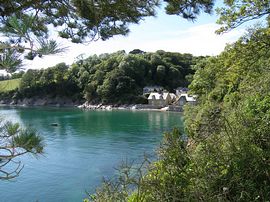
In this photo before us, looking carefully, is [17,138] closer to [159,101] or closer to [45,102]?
[159,101]

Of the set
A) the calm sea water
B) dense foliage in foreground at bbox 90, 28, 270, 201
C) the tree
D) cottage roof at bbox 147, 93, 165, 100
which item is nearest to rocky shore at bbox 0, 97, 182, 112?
cottage roof at bbox 147, 93, 165, 100

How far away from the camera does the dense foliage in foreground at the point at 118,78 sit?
2591 inches

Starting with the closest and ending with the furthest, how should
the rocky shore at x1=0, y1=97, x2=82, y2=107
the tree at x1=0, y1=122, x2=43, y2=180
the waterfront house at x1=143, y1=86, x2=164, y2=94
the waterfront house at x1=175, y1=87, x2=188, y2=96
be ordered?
1. the tree at x1=0, y1=122, x2=43, y2=180
2. the waterfront house at x1=175, y1=87, x2=188, y2=96
3. the waterfront house at x1=143, y1=86, x2=164, y2=94
4. the rocky shore at x1=0, y1=97, x2=82, y2=107

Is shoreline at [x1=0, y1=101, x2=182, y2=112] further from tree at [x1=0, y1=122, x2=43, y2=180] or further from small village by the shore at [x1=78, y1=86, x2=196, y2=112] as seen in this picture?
tree at [x1=0, y1=122, x2=43, y2=180]

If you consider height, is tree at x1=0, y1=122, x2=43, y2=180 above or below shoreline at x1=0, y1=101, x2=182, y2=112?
above

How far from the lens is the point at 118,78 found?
6531 centimetres

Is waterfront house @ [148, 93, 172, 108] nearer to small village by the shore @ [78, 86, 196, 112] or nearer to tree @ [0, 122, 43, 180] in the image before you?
small village by the shore @ [78, 86, 196, 112]

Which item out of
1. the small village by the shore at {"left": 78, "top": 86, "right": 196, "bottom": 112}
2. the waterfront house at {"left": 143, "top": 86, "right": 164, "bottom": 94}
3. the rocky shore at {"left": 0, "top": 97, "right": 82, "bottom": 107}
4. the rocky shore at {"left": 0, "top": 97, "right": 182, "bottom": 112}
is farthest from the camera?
the rocky shore at {"left": 0, "top": 97, "right": 82, "bottom": 107}

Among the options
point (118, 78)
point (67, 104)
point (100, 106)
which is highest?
point (118, 78)

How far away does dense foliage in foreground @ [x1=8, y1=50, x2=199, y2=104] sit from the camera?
6581 cm

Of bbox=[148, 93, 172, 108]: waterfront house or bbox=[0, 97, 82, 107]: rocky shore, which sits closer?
bbox=[148, 93, 172, 108]: waterfront house

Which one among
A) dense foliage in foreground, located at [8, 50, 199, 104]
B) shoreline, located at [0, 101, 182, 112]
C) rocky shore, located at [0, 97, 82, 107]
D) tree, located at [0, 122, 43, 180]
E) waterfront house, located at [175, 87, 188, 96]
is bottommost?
shoreline, located at [0, 101, 182, 112]

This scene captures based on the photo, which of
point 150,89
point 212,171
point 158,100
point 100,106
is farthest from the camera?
point 150,89

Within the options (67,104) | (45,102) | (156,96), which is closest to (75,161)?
(156,96)
